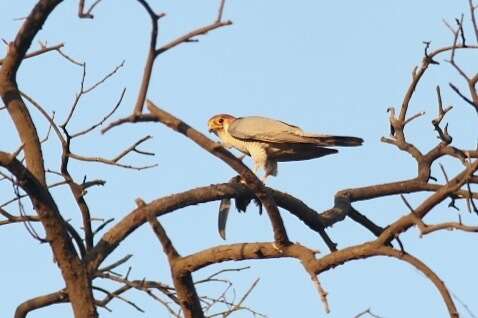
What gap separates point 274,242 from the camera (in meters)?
4.59

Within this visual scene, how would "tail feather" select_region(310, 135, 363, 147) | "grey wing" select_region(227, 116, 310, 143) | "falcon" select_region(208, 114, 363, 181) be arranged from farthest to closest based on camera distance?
"grey wing" select_region(227, 116, 310, 143), "falcon" select_region(208, 114, 363, 181), "tail feather" select_region(310, 135, 363, 147)

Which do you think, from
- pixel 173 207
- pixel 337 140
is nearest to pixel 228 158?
pixel 173 207

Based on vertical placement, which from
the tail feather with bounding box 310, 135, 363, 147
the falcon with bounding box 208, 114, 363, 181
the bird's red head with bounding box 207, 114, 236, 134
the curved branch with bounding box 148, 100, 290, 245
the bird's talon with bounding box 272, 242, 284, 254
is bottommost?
the bird's talon with bounding box 272, 242, 284, 254

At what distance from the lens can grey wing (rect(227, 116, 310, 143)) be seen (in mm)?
8344

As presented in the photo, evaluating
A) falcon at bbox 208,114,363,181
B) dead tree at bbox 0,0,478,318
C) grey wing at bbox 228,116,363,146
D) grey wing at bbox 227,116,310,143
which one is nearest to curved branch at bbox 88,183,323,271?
dead tree at bbox 0,0,478,318

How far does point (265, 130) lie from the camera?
8.58m

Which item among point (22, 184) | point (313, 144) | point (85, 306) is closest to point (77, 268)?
point (85, 306)

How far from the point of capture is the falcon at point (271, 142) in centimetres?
820

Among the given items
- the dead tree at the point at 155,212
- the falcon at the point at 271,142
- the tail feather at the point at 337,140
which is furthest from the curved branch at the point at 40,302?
the falcon at the point at 271,142

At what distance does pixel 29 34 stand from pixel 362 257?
1899 millimetres

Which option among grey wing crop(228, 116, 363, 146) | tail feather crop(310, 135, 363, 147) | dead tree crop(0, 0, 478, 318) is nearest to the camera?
dead tree crop(0, 0, 478, 318)

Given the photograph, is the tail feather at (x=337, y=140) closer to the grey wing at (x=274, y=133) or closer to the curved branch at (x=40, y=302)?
the grey wing at (x=274, y=133)

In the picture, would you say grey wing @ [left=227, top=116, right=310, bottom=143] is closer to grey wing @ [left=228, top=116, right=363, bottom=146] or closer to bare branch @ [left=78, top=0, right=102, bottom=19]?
grey wing @ [left=228, top=116, right=363, bottom=146]

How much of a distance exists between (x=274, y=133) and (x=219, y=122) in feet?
3.47
